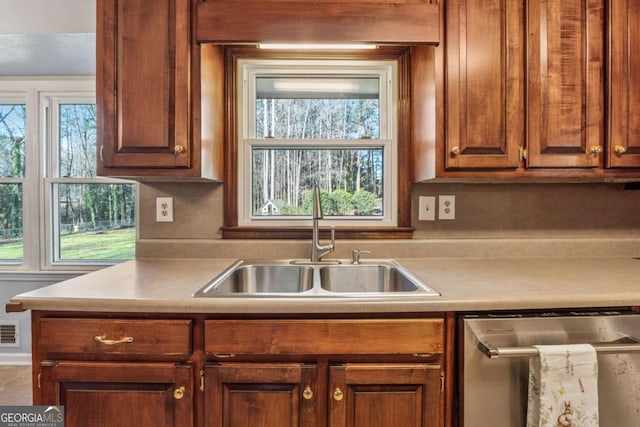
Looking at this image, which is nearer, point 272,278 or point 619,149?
point 619,149

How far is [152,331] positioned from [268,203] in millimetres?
938

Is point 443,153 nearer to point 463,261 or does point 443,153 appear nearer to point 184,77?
point 463,261

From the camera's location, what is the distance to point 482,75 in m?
1.44

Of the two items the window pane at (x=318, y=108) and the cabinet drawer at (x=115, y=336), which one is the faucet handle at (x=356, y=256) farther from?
the cabinet drawer at (x=115, y=336)

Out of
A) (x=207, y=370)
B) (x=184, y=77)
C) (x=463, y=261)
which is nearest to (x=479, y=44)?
(x=463, y=261)

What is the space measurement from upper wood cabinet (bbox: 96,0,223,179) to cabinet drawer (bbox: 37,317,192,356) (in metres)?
0.64

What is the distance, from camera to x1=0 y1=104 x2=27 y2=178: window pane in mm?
2693

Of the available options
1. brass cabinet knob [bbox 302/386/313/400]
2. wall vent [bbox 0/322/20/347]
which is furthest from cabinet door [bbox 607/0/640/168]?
wall vent [bbox 0/322/20/347]

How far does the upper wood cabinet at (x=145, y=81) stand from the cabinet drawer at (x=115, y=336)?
2.10 ft

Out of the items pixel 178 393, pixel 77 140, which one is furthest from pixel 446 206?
pixel 77 140

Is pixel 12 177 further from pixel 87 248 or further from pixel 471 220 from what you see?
pixel 471 220

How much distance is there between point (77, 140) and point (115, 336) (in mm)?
2261

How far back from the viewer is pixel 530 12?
144 centimetres

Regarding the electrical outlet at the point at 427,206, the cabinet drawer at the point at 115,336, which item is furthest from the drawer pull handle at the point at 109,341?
the electrical outlet at the point at 427,206
